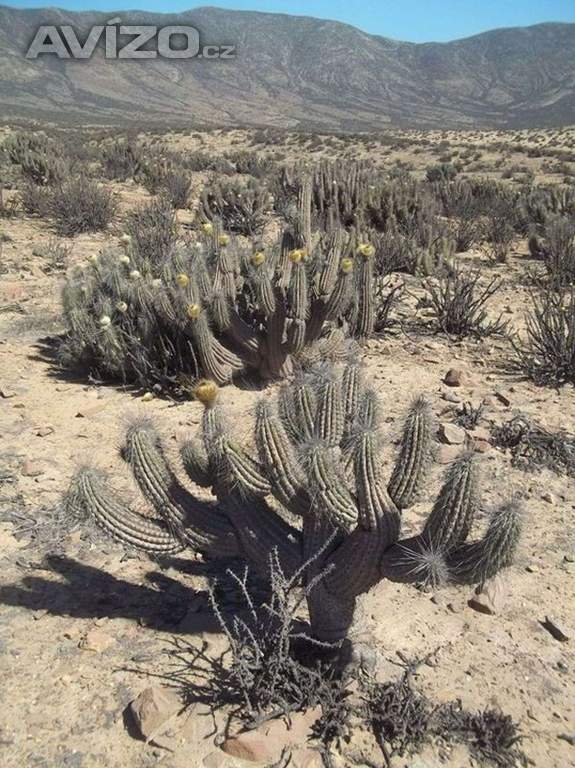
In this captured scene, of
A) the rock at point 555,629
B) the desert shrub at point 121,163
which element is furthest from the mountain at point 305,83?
the rock at point 555,629

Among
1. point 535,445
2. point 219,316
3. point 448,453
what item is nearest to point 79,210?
point 219,316

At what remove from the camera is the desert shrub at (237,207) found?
10.9 m

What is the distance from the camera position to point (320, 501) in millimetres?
2541

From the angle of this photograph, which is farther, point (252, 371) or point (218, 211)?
point (218, 211)

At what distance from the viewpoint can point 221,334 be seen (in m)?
5.65

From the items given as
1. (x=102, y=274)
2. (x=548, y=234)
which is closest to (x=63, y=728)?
(x=102, y=274)

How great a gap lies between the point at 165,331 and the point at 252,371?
82 centimetres

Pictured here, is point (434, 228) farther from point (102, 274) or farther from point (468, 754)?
point (468, 754)

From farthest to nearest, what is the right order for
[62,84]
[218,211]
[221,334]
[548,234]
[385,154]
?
1. [62,84]
2. [385,154]
3. [218,211]
4. [548,234]
5. [221,334]

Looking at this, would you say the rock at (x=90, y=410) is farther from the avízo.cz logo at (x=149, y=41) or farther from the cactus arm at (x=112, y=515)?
the avízo.cz logo at (x=149, y=41)

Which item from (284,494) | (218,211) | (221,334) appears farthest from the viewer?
(218,211)

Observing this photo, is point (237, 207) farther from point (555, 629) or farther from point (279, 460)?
point (555, 629)

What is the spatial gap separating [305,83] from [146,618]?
176767mm

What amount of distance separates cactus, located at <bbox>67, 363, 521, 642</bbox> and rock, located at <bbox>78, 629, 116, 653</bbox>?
19.1 inches
